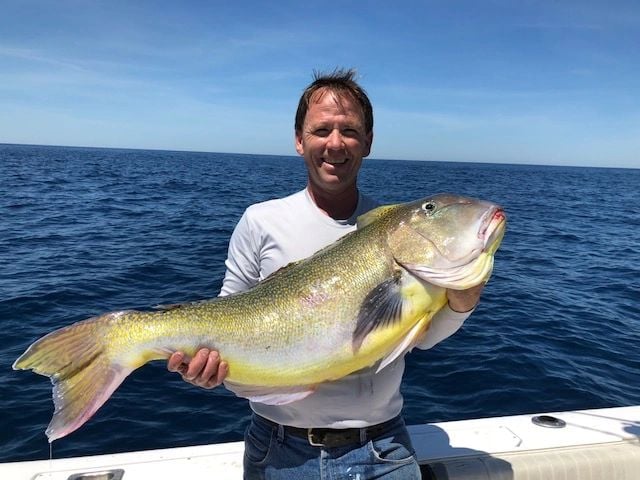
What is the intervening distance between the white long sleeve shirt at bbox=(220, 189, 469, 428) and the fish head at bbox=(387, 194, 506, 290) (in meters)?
0.29

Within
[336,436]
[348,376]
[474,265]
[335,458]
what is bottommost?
[335,458]

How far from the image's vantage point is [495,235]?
2.78 m

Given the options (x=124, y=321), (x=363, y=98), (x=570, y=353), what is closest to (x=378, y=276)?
(x=363, y=98)

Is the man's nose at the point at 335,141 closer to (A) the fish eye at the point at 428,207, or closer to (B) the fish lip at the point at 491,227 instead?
(A) the fish eye at the point at 428,207

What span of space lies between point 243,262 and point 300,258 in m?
0.36

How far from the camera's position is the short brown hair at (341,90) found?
3.02m

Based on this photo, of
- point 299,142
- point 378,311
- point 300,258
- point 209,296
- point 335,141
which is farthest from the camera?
point 209,296

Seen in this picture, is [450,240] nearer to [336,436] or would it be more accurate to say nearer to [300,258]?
[300,258]

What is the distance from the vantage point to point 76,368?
272 centimetres

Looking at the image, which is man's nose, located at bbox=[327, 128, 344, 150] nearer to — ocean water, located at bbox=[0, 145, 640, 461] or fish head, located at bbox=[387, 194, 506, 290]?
fish head, located at bbox=[387, 194, 506, 290]

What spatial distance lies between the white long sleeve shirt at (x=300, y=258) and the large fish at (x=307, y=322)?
123 millimetres

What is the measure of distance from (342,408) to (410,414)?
5.25 metres

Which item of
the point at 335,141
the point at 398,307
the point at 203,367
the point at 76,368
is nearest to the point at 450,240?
the point at 398,307

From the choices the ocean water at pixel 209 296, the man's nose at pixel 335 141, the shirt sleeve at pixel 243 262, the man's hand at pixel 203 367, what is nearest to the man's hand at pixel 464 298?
the man's nose at pixel 335 141
